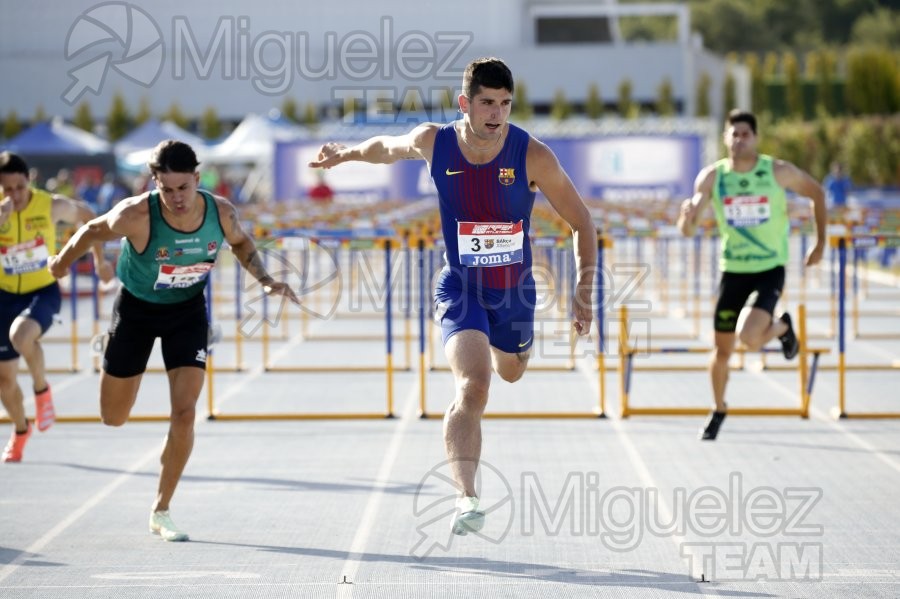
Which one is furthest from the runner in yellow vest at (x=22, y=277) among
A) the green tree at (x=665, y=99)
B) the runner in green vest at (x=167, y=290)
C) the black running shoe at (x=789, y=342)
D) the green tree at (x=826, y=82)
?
the green tree at (x=826, y=82)

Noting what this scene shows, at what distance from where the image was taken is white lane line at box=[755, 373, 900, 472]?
881 cm

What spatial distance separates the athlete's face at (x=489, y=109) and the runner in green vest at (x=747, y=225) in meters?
3.36

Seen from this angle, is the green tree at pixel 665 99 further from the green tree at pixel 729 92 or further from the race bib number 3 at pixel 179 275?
the race bib number 3 at pixel 179 275

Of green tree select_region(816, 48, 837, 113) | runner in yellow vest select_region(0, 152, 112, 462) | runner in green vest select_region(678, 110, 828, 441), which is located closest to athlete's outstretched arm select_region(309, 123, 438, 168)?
runner in yellow vest select_region(0, 152, 112, 462)

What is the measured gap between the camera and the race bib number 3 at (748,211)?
9188 mm

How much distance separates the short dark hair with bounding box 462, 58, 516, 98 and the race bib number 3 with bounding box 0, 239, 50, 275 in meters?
4.05

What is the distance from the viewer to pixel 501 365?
260 inches

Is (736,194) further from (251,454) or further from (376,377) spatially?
(376,377)

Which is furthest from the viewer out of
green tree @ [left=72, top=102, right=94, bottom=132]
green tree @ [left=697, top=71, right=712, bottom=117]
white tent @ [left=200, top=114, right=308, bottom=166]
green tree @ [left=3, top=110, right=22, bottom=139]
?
green tree @ [left=697, top=71, right=712, bottom=117]

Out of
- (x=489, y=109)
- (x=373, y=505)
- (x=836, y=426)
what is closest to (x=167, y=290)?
(x=373, y=505)

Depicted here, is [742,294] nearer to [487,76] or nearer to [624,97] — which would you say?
[487,76]

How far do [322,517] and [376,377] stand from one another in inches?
234

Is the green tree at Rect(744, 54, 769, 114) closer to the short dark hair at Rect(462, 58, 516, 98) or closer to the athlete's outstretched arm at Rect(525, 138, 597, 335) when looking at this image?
the athlete's outstretched arm at Rect(525, 138, 597, 335)

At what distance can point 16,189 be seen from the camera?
8.98 meters
